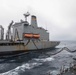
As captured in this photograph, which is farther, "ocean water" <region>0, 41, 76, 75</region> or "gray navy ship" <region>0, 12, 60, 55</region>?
"gray navy ship" <region>0, 12, 60, 55</region>

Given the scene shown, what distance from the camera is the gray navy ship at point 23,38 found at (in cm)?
3750

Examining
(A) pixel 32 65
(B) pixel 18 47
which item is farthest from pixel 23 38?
(A) pixel 32 65

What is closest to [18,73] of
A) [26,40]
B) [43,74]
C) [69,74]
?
[43,74]

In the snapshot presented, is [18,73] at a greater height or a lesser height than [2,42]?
lesser

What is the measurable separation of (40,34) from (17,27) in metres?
8.89

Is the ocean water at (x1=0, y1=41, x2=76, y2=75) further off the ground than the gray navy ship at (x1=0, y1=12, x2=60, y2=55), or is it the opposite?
the gray navy ship at (x1=0, y1=12, x2=60, y2=55)

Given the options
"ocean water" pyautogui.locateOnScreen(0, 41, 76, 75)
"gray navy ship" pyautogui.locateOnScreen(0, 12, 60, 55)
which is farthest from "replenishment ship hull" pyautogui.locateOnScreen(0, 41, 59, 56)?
"ocean water" pyautogui.locateOnScreen(0, 41, 76, 75)

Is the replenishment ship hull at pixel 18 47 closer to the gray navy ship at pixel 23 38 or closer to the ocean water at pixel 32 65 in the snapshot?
the gray navy ship at pixel 23 38

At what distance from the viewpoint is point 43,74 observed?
21172mm

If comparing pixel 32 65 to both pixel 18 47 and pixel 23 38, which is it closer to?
pixel 18 47

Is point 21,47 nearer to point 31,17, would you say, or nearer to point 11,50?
point 11,50

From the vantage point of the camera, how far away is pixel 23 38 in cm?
4481

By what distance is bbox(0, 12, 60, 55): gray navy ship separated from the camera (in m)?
37.5

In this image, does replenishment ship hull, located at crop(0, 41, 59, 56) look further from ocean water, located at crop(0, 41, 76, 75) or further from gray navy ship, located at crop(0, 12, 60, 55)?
ocean water, located at crop(0, 41, 76, 75)
